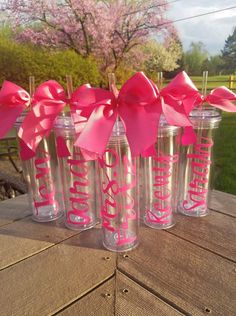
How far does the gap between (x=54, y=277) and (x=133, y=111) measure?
1.08 ft

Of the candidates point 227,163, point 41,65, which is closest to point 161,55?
point 41,65

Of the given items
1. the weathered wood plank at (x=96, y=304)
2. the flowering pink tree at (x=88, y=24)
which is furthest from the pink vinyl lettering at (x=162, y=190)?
the flowering pink tree at (x=88, y=24)

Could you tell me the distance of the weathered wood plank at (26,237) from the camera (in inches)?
24.0

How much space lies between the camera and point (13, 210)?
2.76ft

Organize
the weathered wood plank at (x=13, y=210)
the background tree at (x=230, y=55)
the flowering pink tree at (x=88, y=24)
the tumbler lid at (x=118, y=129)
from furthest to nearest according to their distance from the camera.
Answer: the background tree at (x=230, y=55) → the flowering pink tree at (x=88, y=24) → the weathered wood plank at (x=13, y=210) → the tumbler lid at (x=118, y=129)

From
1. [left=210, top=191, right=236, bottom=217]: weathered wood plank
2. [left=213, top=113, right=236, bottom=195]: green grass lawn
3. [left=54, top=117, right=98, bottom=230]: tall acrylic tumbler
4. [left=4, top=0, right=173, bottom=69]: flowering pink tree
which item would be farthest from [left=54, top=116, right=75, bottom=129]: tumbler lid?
[left=4, top=0, right=173, bottom=69]: flowering pink tree

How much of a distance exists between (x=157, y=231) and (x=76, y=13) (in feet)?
25.0

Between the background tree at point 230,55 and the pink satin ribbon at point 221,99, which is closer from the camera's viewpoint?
the pink satin ribbon at point 221,99

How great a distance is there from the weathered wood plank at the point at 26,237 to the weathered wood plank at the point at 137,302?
21 centimetres

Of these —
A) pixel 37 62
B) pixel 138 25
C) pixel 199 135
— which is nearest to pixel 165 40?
pixel 138 25

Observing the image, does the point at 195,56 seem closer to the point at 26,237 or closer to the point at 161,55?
the point at 161,55

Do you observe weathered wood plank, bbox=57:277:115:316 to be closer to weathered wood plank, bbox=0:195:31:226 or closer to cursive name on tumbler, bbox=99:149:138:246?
cursive name on tumbler, bbox=99:149:138:246

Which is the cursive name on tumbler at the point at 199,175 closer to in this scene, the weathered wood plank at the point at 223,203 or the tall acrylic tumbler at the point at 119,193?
the weathered wood plank at the point at 223,203

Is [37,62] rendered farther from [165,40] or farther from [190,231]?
[190,231]
